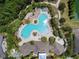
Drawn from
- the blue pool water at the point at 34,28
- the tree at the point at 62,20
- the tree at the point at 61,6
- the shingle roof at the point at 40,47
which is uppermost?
the tree at the point at 61,6

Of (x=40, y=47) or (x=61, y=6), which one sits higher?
(x=61, y=6)

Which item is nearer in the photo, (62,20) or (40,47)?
(40,47)

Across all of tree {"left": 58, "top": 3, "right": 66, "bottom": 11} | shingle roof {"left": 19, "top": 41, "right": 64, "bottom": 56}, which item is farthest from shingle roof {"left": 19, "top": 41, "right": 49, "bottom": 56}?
tree {"left": 58, "top": 3, "right": 66, "bottom": 11}

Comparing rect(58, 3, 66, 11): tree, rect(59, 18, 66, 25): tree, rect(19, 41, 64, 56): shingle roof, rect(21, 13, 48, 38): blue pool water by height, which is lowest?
rect(19, 41, 64, 56): shingle roof

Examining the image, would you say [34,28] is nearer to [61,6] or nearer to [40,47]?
[40,47]

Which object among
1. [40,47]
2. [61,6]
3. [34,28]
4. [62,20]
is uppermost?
[61,6]

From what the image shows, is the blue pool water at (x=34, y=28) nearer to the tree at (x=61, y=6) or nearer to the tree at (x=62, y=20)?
the tree at (x=62, y=20)

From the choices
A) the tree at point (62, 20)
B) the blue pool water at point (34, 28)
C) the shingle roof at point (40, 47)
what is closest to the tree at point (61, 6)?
the tree at point (62, 20)

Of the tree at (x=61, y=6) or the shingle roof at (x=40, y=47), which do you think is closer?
the shingle roof at (x=40, y=47)

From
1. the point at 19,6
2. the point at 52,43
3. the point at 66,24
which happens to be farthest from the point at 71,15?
the point at 19,6

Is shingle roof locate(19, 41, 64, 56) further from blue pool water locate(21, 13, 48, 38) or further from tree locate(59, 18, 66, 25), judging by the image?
tree locate(59, 18, 66, 25)

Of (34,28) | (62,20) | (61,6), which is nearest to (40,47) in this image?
(34,28)

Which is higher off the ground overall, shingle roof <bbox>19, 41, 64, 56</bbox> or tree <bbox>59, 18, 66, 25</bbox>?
tree <bbox>59, 18, 66, 25</bbox>
